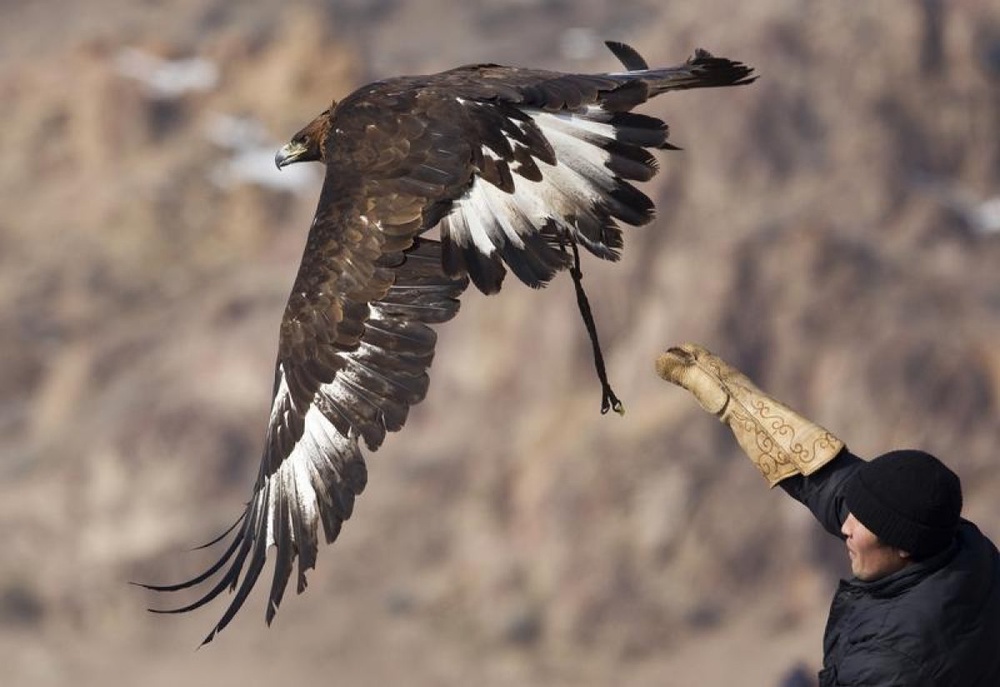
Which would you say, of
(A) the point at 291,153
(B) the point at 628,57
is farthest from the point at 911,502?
(A) the point at 291,153

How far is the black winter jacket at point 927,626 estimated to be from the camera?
362cm

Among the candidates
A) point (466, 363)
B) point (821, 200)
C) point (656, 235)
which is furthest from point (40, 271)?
point (821, 200)

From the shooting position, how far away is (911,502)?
361 cm

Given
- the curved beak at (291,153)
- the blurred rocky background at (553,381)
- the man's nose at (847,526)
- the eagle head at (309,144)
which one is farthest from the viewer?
the blurred rocky background at (553,381)

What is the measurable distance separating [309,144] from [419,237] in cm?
99

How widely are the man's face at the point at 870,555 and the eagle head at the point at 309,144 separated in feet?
9.64

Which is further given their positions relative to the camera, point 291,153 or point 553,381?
point 553,381

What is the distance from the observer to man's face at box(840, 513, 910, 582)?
12.1 ft

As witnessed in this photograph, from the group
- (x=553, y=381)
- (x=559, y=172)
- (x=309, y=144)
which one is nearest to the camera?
(x=559, y=172)

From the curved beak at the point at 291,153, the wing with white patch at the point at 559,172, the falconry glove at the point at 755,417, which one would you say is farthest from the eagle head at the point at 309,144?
the falconry glove at the point at 755,417

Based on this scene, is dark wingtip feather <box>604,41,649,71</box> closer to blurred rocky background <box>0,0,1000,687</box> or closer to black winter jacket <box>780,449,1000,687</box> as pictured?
black winter jacket <box>780,449,1000,687</box>

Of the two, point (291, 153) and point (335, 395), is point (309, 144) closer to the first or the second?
point (291, 153)

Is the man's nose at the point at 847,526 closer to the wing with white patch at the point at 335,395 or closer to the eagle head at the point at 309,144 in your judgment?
the wing with white patch at the point at 335,395

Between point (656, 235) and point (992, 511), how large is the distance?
200 inches
